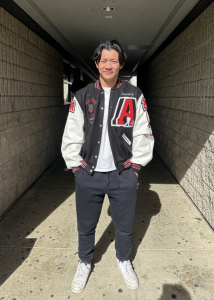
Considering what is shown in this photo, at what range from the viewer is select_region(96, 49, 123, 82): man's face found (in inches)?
83.2

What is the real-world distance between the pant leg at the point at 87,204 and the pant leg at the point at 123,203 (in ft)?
0.31

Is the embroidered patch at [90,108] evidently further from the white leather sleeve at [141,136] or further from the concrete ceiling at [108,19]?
the concrete ceiling at [108,19]

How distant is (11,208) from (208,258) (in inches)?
101

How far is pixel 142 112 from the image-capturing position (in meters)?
2.23

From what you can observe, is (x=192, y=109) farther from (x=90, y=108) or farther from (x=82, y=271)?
(x=82, y=271)

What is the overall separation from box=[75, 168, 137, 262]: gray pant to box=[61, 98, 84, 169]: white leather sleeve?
11 centimetres

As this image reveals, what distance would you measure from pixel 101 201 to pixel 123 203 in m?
0.19

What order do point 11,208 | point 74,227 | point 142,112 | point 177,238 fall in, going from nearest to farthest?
point 142,112 < point 177,238 < point 74,227 < point 11,208

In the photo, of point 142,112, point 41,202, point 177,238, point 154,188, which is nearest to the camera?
point 142,112

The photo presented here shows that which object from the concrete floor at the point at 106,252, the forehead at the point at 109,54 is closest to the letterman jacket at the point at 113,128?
the forehead at the point at 109,54

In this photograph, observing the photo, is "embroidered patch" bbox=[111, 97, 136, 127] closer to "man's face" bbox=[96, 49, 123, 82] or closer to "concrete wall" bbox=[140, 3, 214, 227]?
"man's face" bbox=[96, 49, 123, 82]

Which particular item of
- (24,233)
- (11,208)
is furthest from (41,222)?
(11,208)

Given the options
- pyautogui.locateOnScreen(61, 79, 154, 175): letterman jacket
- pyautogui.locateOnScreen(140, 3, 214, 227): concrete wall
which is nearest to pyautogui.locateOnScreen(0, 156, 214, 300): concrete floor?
pyautogui.locateOnScreen(140, 3, 214, 227): concrete wall

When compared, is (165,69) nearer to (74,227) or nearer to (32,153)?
(32,153)
